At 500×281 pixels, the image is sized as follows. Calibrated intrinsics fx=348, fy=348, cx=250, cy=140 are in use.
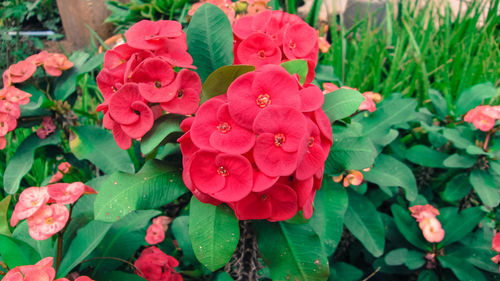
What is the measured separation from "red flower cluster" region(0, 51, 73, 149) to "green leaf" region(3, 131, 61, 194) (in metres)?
0.11

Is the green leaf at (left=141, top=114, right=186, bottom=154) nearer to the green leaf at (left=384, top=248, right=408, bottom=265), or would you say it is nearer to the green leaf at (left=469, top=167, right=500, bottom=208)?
the green leaf at (left=384, top=248, right=408, bottom=265)

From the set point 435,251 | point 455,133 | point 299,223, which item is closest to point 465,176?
point 455,133

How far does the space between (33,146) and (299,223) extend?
101 cm

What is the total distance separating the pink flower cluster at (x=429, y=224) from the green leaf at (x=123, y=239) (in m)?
0.92

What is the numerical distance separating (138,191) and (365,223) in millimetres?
835

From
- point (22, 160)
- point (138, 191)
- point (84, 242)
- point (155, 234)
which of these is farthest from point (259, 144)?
point (22, 160)

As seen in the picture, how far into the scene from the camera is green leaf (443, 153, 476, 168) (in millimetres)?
1338

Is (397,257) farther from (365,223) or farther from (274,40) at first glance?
(274,40)

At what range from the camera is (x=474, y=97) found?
1489 mm

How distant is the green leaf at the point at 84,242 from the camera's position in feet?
3.09

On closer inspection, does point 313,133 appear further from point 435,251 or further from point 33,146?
point 33,146

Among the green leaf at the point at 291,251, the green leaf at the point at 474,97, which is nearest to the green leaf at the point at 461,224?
the green leaf at the point at 474,97

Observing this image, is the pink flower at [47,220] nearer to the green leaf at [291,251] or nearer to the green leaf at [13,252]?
the green leaf at [13,252]

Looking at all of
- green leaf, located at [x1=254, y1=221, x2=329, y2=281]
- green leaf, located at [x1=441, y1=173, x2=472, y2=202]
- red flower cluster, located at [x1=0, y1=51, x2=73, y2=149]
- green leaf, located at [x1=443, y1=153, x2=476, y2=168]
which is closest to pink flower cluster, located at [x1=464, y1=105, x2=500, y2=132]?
green leaf, located at [x1=443, y1=153, x2=476, y2=168]
